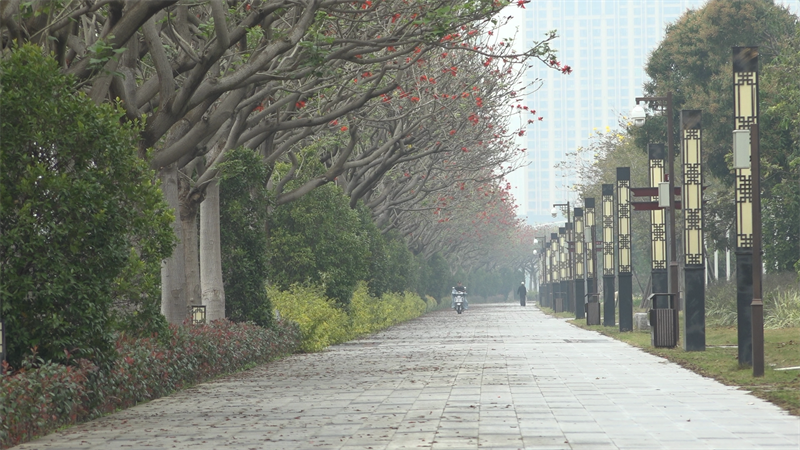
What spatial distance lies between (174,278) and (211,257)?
276 centimetres

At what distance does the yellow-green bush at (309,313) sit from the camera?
29.2 m

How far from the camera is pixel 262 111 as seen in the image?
23.6 metres

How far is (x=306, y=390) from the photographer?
17.4 metres

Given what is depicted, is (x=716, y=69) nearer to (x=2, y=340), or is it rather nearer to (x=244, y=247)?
(x=244, y=247)

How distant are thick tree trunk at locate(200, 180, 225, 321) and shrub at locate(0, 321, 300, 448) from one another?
33.6 inches

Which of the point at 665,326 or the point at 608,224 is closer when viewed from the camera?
the point at 665,326

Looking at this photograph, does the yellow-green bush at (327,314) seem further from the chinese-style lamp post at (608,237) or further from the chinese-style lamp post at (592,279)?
the chinese-style lamp post at (608,237)

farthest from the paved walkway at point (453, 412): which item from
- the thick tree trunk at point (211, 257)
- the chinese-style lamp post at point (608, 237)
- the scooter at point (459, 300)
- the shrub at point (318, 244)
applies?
the scooter at point (459, 300)

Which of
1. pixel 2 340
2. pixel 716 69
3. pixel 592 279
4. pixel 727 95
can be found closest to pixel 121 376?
pixel 2 340

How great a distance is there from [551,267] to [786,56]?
46883 mm

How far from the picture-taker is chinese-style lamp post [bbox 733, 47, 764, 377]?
1802 centimetres

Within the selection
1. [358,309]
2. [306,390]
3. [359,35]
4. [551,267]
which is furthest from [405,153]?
[551,267]

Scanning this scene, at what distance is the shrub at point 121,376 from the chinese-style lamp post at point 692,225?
877 centimetres

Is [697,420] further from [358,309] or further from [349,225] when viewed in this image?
[358,309]
